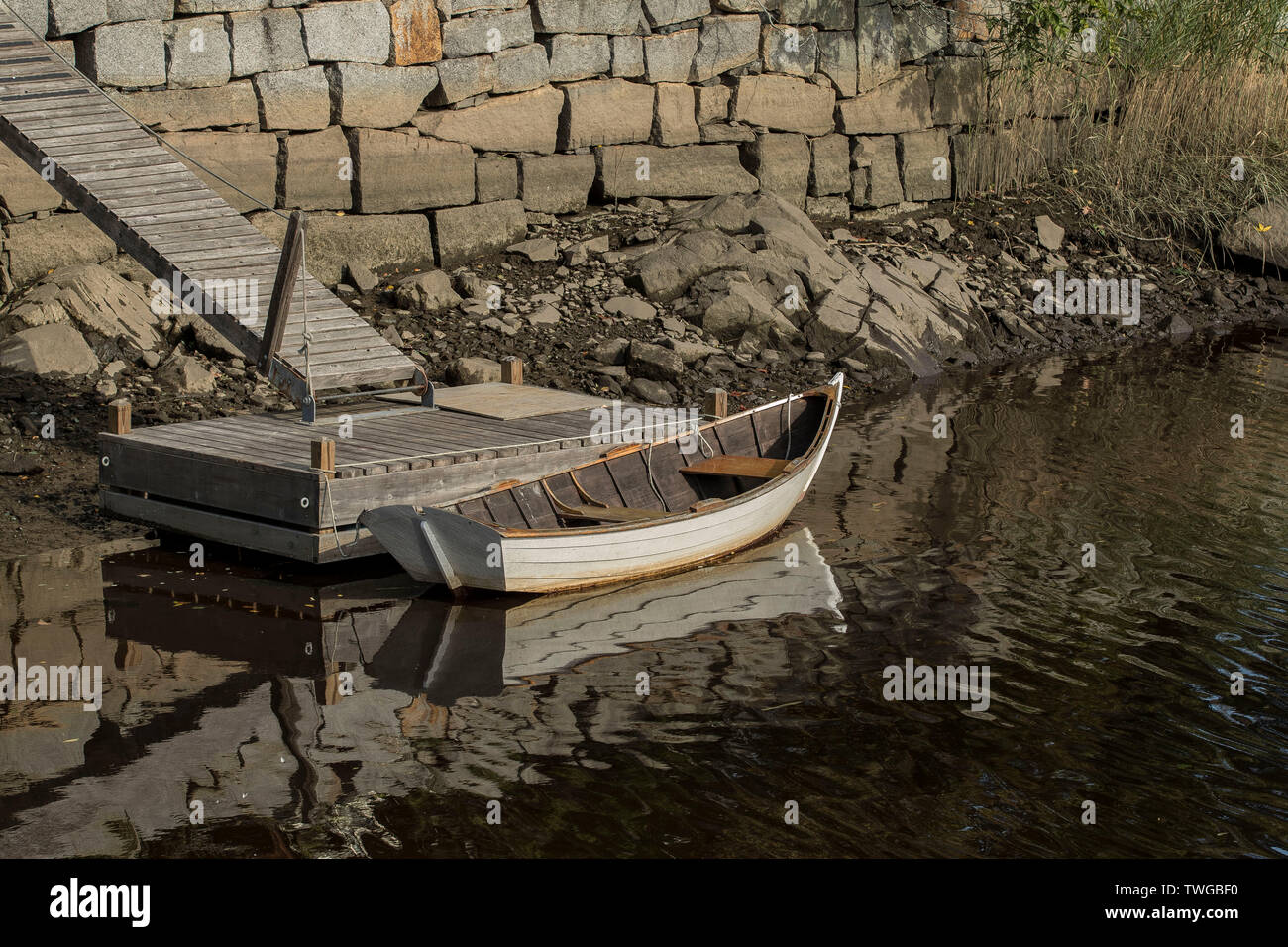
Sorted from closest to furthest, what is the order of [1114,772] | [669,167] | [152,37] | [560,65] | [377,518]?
[1114,772], [377,518], [152,37], [560,65], [669,167]

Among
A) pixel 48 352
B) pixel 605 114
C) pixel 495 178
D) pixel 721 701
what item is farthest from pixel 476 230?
pixel 721 701

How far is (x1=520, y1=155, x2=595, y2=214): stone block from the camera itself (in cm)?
1459

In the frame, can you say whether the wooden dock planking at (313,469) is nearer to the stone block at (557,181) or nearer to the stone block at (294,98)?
the stone block at (294,98)

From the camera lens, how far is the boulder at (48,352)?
10.9 metres

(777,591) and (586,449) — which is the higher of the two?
(586,449)

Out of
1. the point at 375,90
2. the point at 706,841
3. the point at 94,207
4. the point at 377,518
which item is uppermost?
the point at 375,90

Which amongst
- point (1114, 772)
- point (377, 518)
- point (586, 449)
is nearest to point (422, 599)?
point (377, 518)

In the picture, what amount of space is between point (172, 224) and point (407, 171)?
359 cm

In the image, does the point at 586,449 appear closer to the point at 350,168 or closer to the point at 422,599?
the point at 422,599

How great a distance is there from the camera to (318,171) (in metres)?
13.1

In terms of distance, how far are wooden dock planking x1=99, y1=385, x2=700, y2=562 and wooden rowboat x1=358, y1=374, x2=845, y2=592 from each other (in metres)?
0.32

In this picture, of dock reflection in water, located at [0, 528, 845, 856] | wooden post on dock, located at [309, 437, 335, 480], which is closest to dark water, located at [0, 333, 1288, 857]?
dock reflection in water, located at [0, 528, 845, 856]

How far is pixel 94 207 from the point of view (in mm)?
10203

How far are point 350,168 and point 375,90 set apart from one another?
72cm
